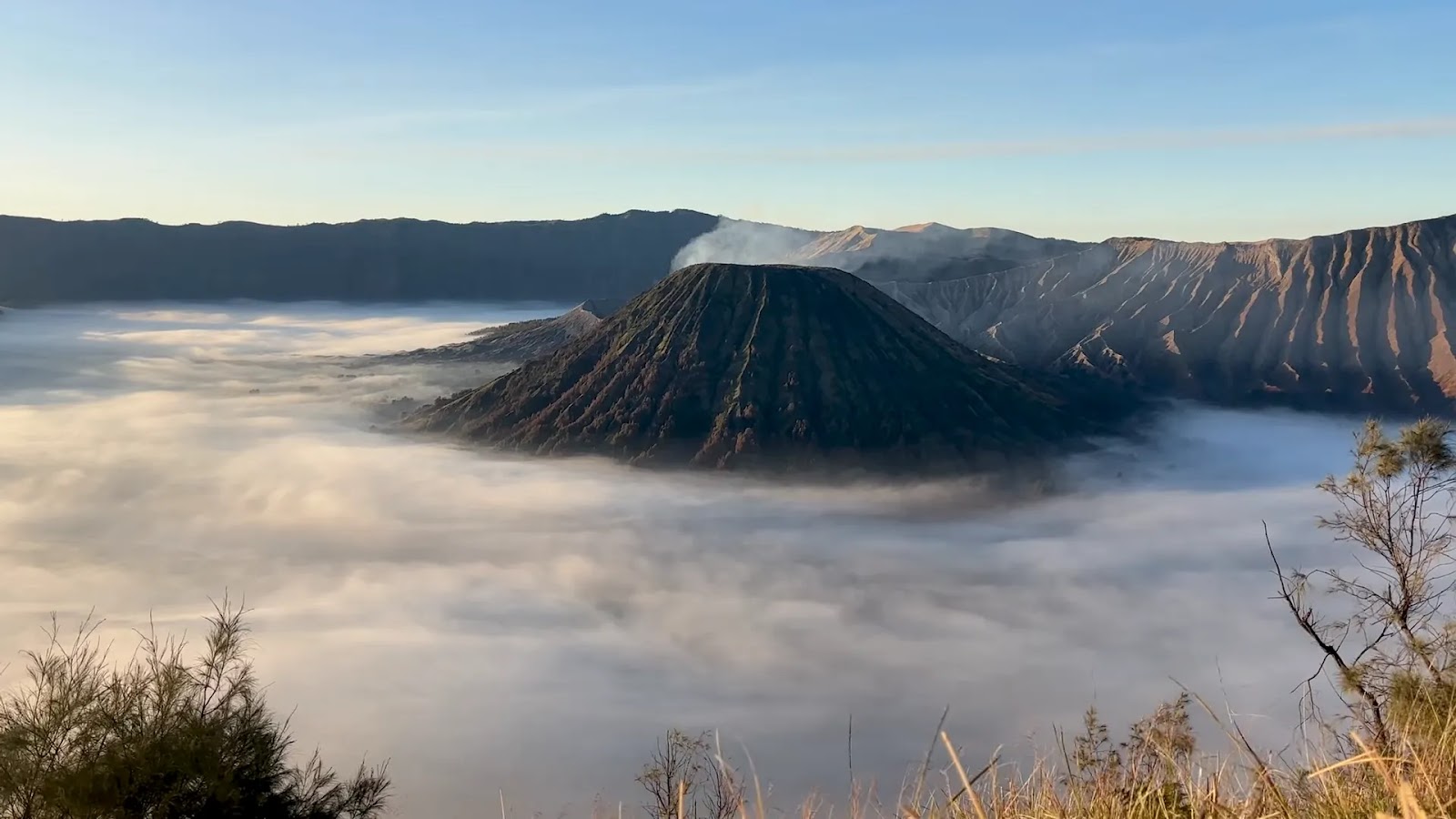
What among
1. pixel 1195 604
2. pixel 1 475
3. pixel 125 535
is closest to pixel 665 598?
→ pixel 1195 604

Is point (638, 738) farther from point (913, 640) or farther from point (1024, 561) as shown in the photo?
point (1024, 561)

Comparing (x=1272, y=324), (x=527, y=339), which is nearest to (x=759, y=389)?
(x=527, y=339)

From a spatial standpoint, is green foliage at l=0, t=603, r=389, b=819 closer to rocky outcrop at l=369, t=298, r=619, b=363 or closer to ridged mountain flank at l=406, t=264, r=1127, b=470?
ridged mountain flank at l=406, t=264, r=1127, b=470

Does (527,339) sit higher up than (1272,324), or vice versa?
(1272,324)

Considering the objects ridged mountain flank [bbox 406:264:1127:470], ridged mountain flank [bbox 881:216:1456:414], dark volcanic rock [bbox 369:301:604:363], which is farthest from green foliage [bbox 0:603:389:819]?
ridged mountain flank [bbox 881:216:1456:414]

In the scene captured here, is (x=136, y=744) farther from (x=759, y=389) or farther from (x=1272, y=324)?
(x=1272, y=324)
